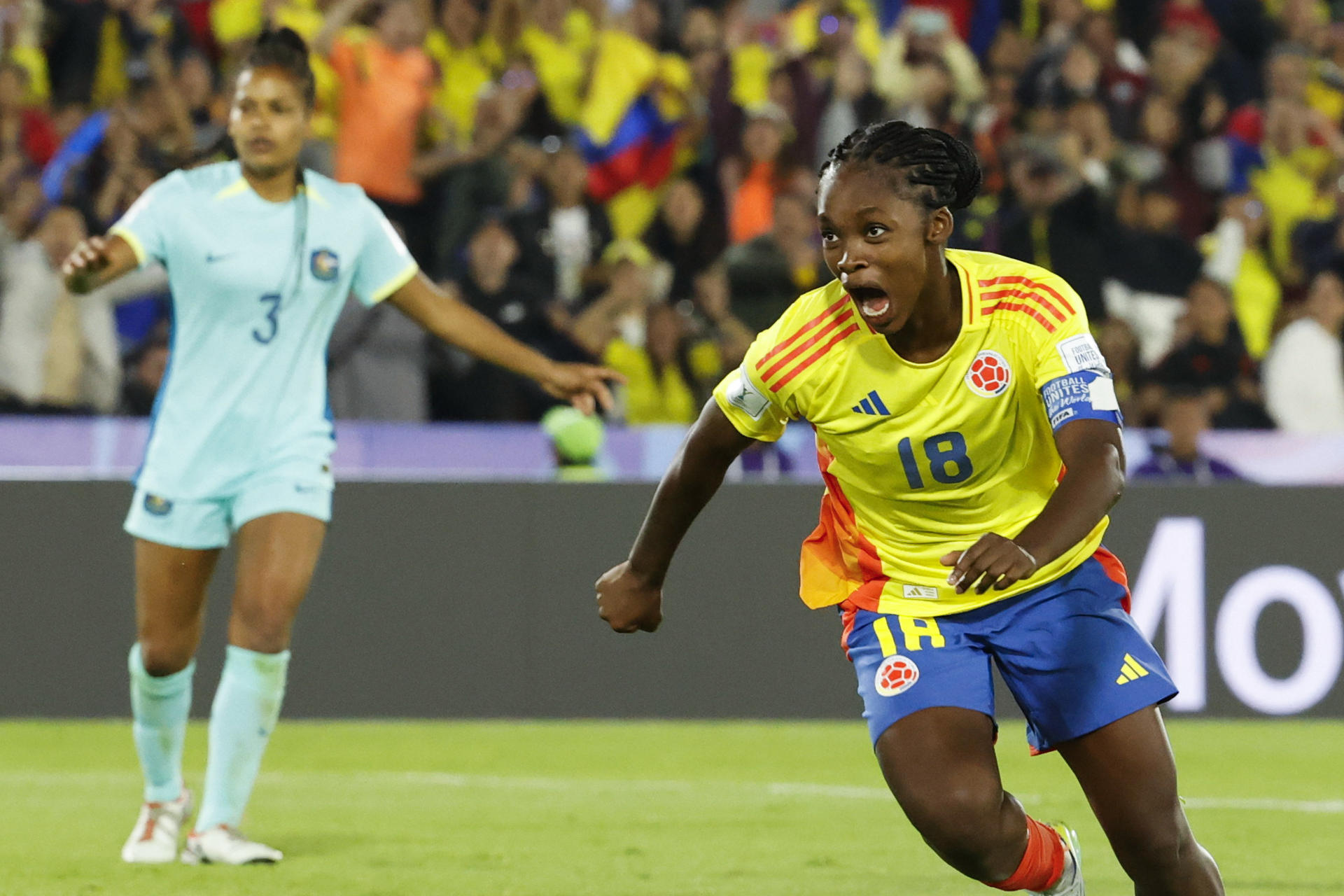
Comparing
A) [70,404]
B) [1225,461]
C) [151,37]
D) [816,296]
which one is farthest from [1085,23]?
[816,296]

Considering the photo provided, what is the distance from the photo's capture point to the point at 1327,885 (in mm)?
5820

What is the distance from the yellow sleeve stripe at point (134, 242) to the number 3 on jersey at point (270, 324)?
14.3 inches

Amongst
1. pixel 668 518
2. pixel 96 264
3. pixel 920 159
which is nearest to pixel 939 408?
pixel 920 159

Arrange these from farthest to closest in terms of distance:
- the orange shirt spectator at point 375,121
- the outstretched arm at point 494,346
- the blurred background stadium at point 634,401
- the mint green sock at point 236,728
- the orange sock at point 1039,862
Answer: the orange shirt spectator at point 375,121
the blurred background stadium at point 634,401
the mint green sock at point 236,728
the outstretched arm at point 494,346
the orange sock at point 1039,862

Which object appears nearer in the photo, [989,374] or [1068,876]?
[989,374]

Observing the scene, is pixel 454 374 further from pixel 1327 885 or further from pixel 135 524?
pixel 1327 885

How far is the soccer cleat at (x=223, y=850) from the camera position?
19.5ft

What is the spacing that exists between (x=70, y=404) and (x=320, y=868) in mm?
5090

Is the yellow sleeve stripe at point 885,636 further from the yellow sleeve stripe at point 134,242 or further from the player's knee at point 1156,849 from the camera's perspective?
the yellow sleeve stripe at point 134,242

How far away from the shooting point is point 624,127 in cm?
1248

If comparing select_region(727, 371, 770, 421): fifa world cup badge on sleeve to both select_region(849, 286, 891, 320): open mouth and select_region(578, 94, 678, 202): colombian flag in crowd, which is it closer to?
select_region(849, 286, 891, 320): open mouth

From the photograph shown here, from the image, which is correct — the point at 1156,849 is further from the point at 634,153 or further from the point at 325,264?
the point at 634,153

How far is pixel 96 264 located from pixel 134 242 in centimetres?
32

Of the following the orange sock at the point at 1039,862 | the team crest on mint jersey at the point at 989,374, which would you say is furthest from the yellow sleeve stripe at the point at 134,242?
the orange sock at the point at 1039,862
